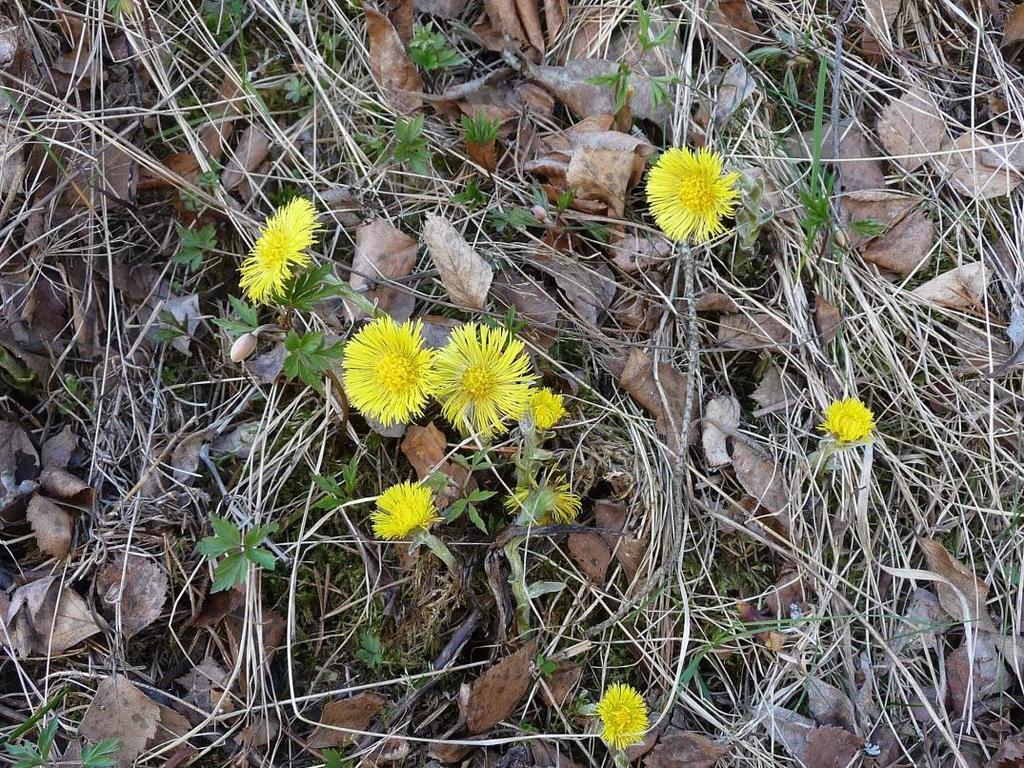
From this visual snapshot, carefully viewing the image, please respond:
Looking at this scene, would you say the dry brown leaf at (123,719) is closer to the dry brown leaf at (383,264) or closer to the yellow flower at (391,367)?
the yellow flower at (391,367)

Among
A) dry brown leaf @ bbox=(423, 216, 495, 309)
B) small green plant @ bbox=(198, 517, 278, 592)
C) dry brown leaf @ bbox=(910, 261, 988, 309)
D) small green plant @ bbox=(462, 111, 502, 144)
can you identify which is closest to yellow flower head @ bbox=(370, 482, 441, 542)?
small green plant @ bbox=(198, 517, 278, 592)

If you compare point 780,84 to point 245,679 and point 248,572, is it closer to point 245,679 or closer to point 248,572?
point 248,572

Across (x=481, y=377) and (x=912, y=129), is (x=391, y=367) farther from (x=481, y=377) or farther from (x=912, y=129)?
(x=912, y=129)

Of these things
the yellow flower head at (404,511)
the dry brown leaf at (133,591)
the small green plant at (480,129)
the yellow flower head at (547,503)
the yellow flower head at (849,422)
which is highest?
the small green plant at (480,129)

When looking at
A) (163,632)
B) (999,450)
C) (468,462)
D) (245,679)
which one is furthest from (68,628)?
(999,450)

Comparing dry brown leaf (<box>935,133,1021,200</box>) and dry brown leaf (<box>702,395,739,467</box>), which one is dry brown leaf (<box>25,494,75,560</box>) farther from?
dry brown leaf (<box>935,133,1021,200</box>)

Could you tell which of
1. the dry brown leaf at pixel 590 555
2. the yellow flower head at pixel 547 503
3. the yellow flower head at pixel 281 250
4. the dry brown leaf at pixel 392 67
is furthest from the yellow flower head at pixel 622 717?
the dry brown leaf at pixel 392 67
